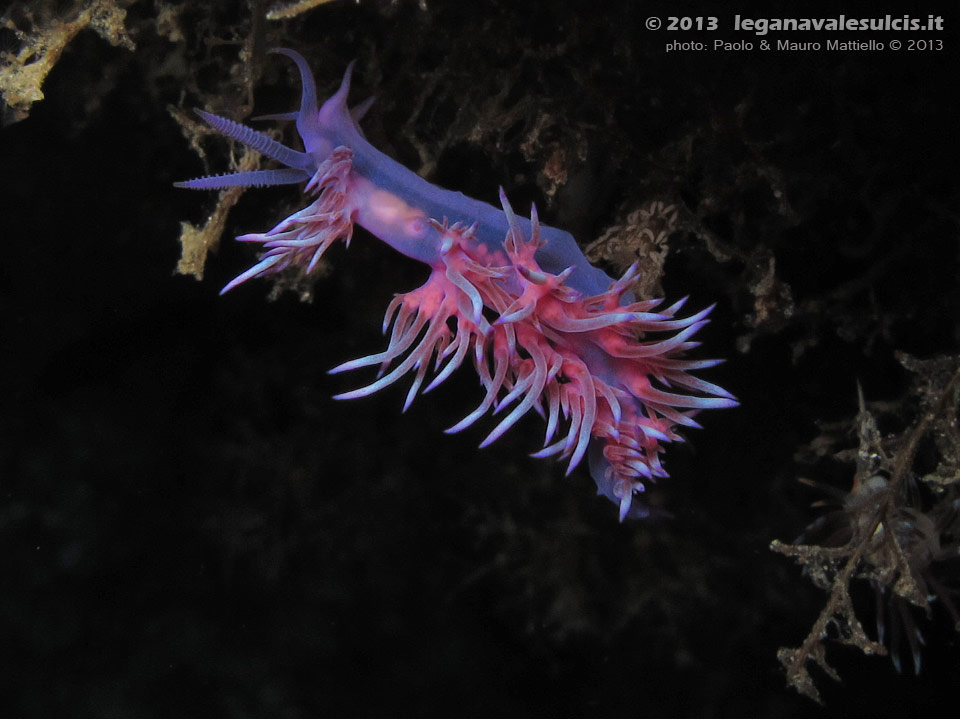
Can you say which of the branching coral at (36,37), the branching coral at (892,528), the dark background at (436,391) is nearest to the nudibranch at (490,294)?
Answer: the dark background at (436,391)

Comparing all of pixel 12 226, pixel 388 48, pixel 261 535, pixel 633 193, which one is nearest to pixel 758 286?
pixel 633 193

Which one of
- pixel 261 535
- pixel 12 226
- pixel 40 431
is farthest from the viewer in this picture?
pixel 261 535

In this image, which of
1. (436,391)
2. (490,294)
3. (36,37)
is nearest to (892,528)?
(490,294)

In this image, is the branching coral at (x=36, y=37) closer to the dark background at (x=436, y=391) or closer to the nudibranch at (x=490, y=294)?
the dark background at (x=436, y=391)

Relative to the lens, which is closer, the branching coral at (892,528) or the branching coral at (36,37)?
the branching coral at (36,37)

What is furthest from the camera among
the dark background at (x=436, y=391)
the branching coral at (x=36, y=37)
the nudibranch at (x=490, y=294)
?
the dark background at (x=436, y=391)

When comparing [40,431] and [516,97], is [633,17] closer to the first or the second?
[516,97]
